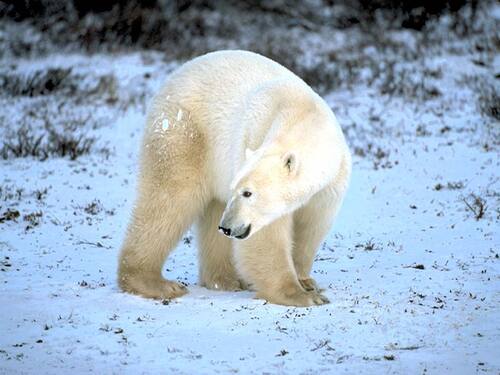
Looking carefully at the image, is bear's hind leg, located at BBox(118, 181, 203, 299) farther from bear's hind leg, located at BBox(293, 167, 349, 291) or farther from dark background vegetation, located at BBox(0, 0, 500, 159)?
dark background vegetation, located at BBox(0, 0, 500, 159)

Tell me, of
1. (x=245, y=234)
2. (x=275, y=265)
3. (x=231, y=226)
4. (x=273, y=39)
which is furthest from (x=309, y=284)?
(x=273, y=39)

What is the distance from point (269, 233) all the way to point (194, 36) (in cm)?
1123

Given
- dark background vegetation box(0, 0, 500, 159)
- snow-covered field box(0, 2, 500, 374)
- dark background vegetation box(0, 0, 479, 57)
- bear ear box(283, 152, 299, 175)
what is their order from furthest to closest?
dark background vegetation box(0, 0, 479, 57) < dark background vegetation box(0, 0, 500, 159) < bear ear box(283, 152, 299, 175) < snow-covered field box(0, 2, 500, 374)

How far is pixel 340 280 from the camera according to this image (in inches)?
183

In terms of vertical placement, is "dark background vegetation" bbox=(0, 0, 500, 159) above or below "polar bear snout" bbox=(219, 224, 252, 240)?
below

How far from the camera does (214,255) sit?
4.87 metres

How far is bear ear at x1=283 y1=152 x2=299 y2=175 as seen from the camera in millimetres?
3741

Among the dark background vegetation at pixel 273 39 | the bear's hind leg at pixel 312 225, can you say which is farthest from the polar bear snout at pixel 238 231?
the dark background vegetation at pixel 273 39

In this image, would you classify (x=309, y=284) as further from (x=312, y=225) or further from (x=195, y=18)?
(x=195, y=18)

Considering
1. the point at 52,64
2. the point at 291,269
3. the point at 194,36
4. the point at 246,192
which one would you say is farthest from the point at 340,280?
the point at 194,36

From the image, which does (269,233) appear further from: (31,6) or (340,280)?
(31,6)

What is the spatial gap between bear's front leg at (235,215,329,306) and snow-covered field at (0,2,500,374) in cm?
9

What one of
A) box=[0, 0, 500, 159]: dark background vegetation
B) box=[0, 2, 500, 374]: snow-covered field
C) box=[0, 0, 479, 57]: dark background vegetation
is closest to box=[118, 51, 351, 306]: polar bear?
box=[0, 2, 500, 374]: snow-covered field

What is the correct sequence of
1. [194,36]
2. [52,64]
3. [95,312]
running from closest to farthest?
[95,312] < [52,64] < [194,36]
